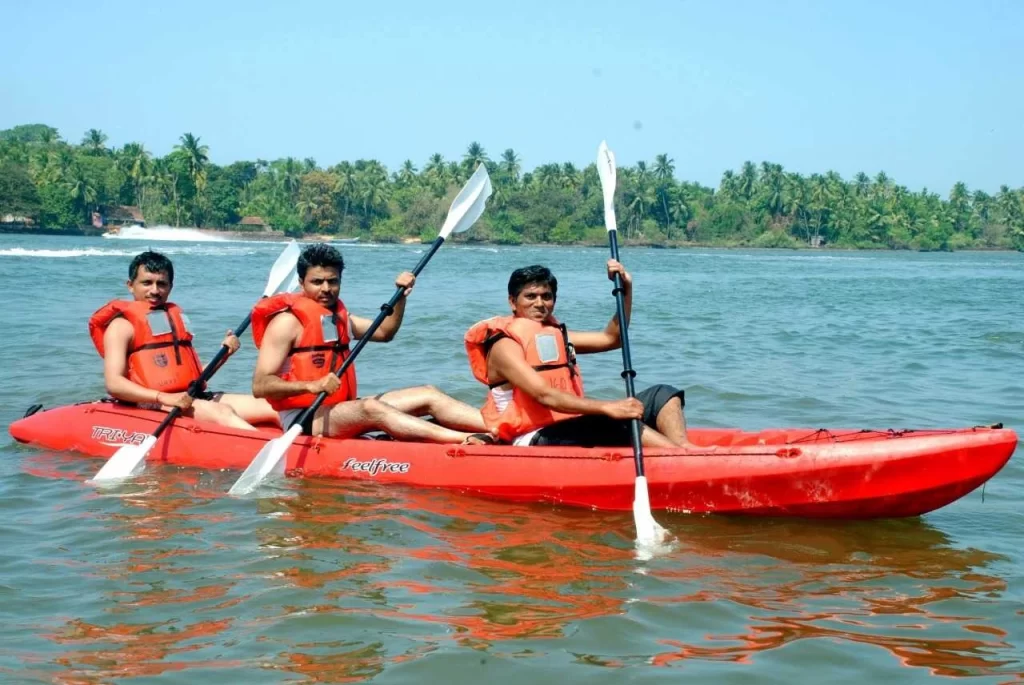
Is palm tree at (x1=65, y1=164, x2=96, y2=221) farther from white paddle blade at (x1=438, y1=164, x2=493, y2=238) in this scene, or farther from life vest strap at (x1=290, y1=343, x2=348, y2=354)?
life vest strap at (x1=290, y1=343, x2=348, y2=354)

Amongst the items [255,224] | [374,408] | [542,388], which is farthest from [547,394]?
[255,224]

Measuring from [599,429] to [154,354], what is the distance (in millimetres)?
2707

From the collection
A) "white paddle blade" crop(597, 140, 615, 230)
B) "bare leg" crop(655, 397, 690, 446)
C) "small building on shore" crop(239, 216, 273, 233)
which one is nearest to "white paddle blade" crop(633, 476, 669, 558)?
"bare leg" crop(655, 397, 690, 446)

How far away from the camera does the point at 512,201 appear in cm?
8800

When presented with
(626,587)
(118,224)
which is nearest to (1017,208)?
(118,224)

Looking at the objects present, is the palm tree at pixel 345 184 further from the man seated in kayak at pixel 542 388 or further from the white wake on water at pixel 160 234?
the man seated in kayak at pixel 542 388

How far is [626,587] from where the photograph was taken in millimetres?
4309

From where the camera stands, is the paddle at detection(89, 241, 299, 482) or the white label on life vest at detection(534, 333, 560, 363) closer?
the white label on life vest at detection(534, 333, 560, 363)

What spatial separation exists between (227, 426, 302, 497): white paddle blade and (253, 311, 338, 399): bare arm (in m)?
0.22

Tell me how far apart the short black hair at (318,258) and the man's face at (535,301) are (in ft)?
3.42

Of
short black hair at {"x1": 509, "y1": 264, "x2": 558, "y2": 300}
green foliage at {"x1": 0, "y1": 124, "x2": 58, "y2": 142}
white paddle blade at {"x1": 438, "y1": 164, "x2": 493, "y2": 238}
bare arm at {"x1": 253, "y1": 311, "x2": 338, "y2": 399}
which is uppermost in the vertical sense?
green foliage at {"x1": 0, "y1": 124, "x2": 58, "y2": 142}

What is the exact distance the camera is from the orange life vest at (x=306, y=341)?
5.91 meters

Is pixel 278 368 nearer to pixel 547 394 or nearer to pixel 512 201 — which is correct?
pixel 547 394

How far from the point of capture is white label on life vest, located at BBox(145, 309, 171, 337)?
21.5ft
